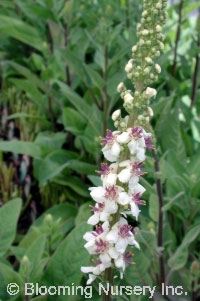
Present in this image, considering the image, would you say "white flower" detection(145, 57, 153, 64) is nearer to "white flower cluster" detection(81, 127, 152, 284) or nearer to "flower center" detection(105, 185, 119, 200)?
"white flower cluster" detection(81, 127, 152, 284)

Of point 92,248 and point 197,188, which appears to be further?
point 197,188

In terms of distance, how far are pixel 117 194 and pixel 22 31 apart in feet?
7.19

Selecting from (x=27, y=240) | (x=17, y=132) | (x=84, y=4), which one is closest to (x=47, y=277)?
(x=27, y=240)

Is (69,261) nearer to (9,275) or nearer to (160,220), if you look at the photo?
(9,275)

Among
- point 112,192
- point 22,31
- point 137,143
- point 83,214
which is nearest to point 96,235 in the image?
point 112,192

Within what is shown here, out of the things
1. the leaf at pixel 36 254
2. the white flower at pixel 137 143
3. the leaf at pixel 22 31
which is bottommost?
the leaf at pixel 36 254

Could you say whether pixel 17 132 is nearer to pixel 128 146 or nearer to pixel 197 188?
pixel 197 188

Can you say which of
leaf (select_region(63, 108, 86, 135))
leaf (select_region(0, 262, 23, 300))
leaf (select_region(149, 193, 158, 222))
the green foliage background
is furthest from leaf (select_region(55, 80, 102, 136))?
leaf (select_region(0, 262, 23, 300))

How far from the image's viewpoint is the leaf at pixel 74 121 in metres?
2.51

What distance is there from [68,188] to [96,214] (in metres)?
→ 1.39

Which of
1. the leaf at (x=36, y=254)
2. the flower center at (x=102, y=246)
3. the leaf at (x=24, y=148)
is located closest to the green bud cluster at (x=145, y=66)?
the flower center at (x=102, y=246)

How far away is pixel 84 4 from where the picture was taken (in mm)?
3314

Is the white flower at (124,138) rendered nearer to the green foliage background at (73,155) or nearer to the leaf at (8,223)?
the green foliage background at (73,155)

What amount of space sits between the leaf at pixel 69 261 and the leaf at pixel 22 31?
1.63m
